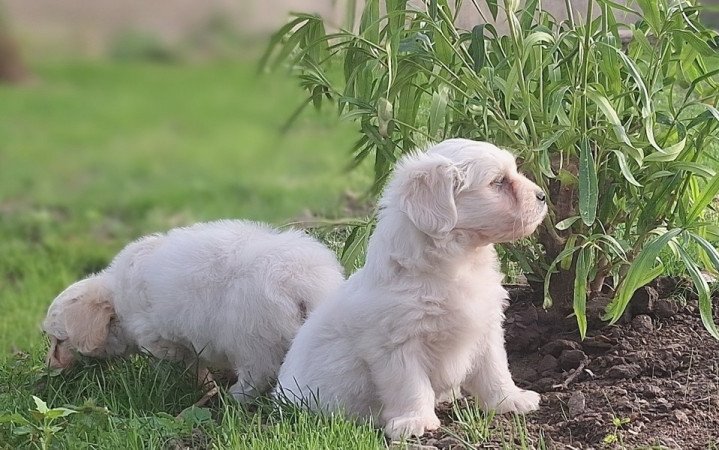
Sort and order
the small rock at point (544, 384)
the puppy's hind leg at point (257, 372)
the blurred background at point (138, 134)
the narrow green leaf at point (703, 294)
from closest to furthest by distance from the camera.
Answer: the blurred background at point (138, 134)
the narrow green leaf at point (703, 294)
the small rock at point (544, 384)
the puppy's hind leg at point (257, 372)

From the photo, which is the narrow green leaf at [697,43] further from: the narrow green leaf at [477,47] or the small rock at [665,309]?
the small rock at [665,309]

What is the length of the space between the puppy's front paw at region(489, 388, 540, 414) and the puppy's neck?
478mm

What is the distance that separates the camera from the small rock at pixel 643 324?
3.63 meters

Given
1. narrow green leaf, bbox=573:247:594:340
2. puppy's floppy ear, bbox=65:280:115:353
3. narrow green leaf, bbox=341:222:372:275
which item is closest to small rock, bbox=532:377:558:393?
narrow green leaf, bbox=573:247:594:340

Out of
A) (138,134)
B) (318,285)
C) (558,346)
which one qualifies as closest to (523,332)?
(558,346)

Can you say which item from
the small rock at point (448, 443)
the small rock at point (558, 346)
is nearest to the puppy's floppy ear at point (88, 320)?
the small rock at point (448, 443)

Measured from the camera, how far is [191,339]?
3.73 m

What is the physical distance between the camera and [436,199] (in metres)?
2.93

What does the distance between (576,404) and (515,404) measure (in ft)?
0.65

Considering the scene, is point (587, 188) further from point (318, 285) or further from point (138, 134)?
point (138, 134)

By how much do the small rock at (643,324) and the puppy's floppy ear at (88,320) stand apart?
212 centimetres

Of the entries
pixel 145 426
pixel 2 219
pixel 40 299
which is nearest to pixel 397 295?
pixel 145 426

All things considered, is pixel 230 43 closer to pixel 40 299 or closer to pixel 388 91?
pixel 388 91

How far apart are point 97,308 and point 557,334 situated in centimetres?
188
